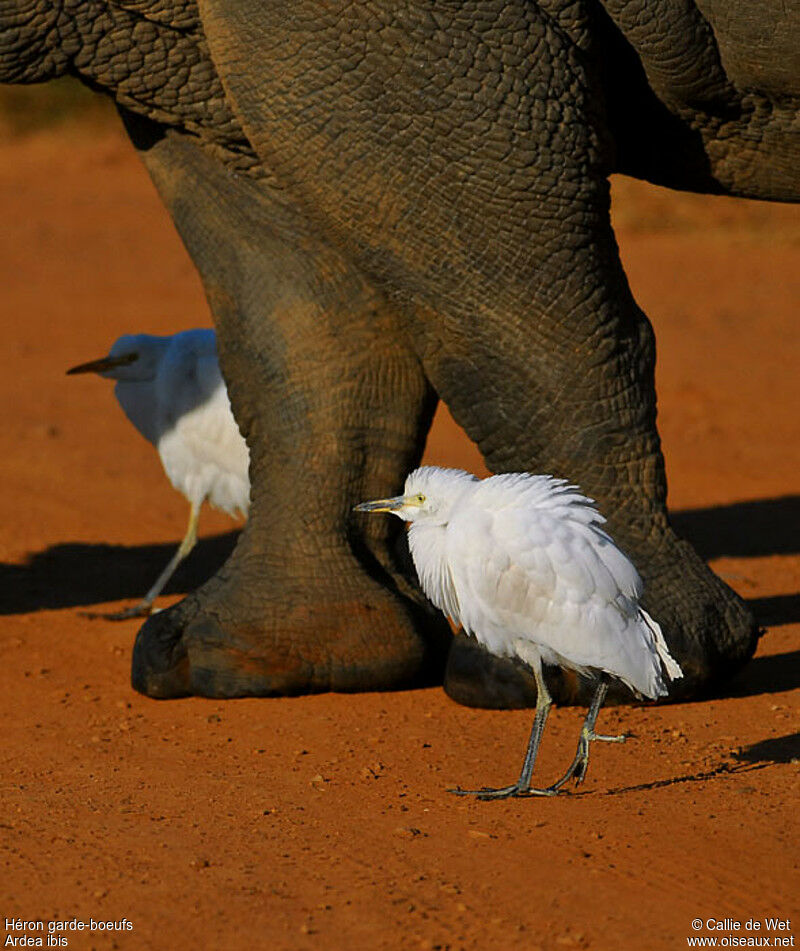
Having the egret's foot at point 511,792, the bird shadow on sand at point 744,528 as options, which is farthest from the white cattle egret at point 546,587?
the bird shadow on sand at point 744,528

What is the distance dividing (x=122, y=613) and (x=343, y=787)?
207cm

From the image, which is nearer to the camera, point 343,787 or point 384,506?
point 343,787

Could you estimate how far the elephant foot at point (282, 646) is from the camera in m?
5.10

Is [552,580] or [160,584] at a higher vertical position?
[552,580]

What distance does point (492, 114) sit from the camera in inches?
180

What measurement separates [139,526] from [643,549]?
3080 mm

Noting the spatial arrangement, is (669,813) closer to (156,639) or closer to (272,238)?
(156,639)

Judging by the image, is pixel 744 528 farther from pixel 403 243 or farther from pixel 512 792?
pixel 512 792

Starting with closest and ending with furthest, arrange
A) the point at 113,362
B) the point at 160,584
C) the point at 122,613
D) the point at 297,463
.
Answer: the point at 297,463
the point at 122,613
the point at 160,584
the point at 113,362

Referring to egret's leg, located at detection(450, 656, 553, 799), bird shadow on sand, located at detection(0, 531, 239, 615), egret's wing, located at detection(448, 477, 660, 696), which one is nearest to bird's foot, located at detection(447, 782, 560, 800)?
egret's leg, located at detection(450, 656, 553, 799)

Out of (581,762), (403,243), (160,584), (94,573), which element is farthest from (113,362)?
(581,762)

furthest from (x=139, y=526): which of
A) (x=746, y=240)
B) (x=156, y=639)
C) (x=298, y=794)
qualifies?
(x=746, y=240)

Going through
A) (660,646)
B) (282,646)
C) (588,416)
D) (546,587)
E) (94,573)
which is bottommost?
(94,573)

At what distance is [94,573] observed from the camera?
6.77 metres
